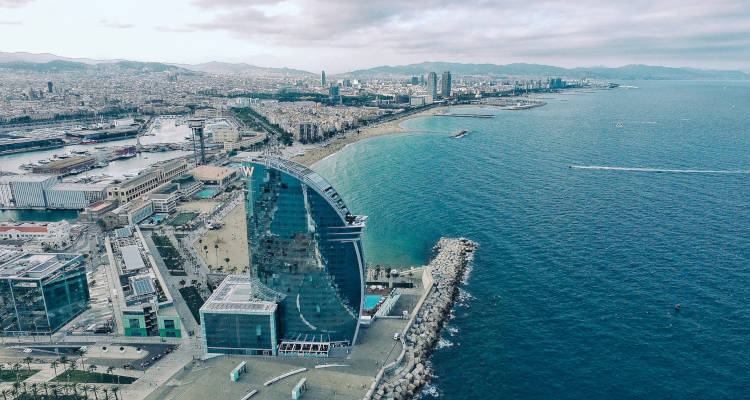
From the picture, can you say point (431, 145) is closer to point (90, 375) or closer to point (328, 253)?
point (328, 253)

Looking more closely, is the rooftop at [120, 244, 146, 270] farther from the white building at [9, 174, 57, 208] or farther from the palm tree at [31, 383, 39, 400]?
the white building at [9, 174, 57, 208]

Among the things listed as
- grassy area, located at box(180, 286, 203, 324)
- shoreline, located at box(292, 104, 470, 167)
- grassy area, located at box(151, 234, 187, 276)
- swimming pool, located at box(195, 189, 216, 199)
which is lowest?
grassy area, located at box(180, 286, 203, 324)

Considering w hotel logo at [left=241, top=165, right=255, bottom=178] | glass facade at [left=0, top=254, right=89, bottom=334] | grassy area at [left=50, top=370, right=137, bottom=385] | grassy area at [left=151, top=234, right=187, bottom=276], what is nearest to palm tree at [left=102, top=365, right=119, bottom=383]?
grassy area at [left=50, top=370, right=137, bottom=385]

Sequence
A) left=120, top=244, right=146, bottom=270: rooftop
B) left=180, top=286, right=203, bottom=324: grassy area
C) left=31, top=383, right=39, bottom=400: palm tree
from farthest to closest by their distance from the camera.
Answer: left=120, top=244, right=146, bottom=270: rooftop < left=180, top=286, right=203, bottom=324: grassy area < left=31, top=383, right=39, bottom=400: palm tree

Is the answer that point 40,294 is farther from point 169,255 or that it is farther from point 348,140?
point 348,140

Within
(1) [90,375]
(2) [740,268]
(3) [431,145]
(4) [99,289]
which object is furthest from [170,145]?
(2) [740,268]

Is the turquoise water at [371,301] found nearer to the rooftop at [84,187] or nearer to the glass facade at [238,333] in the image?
the glass facade at [238,333]
